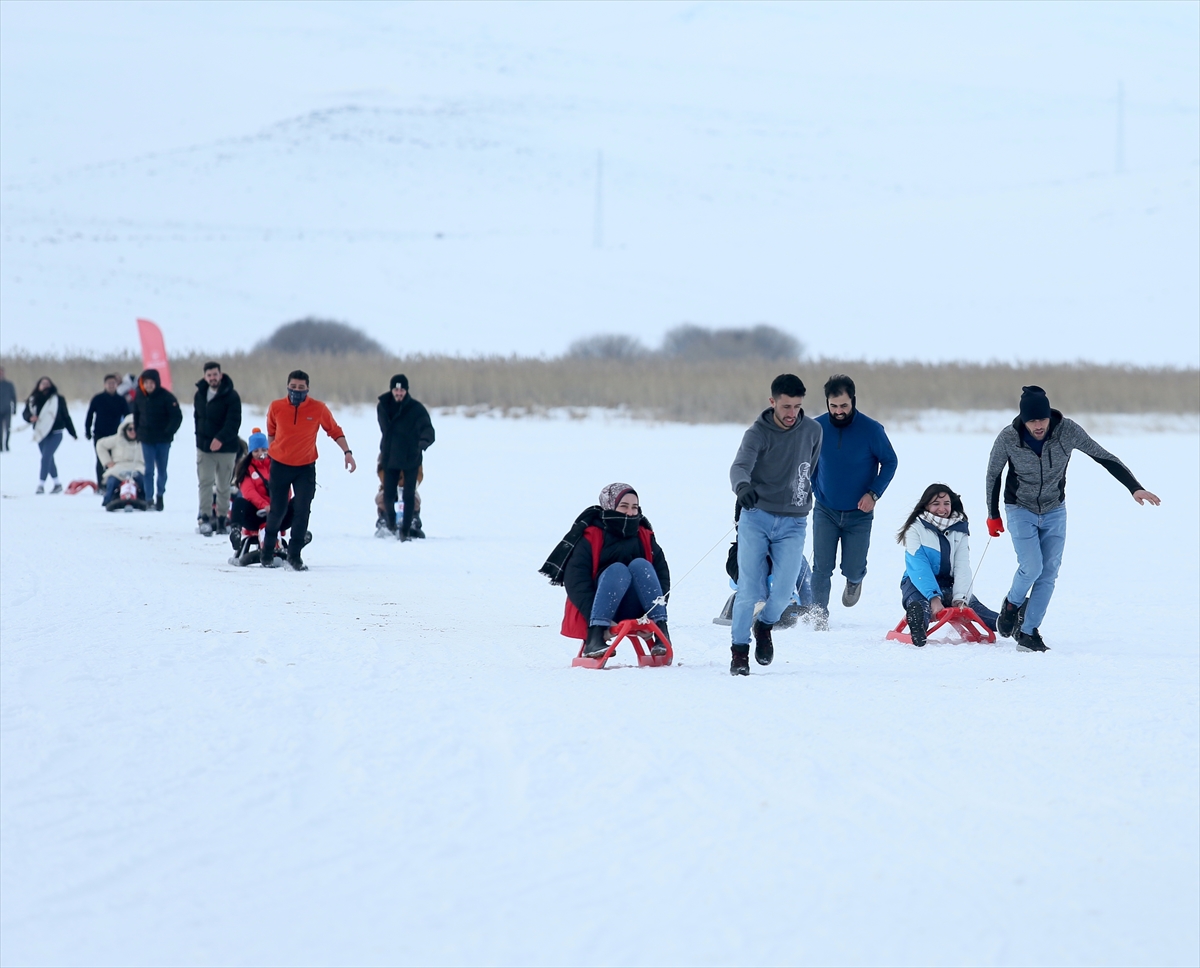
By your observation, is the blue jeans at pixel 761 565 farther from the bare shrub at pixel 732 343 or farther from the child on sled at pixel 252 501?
the bare shrub at pixel 732 343

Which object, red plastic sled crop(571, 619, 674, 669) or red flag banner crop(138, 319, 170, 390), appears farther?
red flag banner crop(138, 319, 170, 390)

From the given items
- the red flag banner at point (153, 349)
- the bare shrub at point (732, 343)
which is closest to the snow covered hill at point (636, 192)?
the bare shrub at point (732, 343)

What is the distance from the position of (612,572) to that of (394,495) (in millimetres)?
8101

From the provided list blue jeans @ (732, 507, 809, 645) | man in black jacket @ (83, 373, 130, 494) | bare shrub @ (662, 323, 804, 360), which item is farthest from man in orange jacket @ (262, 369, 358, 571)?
bare shrub @ (662, 323, 804, 360)

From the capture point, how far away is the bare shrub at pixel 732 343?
52.8 metres

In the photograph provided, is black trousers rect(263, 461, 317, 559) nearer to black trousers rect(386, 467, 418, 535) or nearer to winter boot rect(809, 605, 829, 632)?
black trousers rect(386, 467, 418, 535)

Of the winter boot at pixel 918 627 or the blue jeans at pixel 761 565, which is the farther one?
the winter boot at pixel 918 627

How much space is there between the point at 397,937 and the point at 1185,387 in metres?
28.5

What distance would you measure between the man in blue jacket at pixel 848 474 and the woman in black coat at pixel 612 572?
202 centimetres

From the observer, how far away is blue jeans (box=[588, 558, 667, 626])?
8.12 m

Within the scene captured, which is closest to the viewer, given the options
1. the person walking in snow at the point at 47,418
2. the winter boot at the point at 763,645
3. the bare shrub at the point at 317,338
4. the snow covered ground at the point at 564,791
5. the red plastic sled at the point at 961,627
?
the snow covered ground at the point at 564,791

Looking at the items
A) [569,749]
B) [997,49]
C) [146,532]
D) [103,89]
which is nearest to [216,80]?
[103,89]

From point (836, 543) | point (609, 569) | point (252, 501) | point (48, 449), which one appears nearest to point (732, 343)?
point (48, 449)

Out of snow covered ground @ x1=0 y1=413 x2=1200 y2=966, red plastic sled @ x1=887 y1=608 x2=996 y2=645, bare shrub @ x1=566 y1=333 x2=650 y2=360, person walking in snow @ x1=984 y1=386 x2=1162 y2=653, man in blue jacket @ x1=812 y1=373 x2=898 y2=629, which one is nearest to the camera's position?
snow covered ground @ x1=0 y1=413 x2=1200 y2=966
